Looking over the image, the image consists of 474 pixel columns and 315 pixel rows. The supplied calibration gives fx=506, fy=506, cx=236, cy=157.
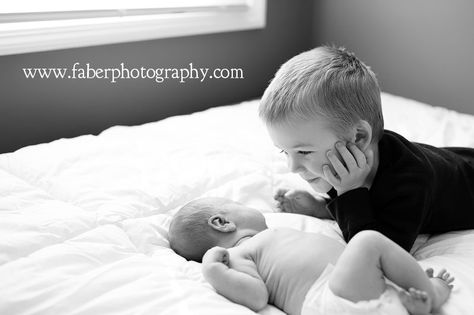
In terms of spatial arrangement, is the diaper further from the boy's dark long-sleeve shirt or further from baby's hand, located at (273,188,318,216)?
baby's hand, located at (273,188,318,216)

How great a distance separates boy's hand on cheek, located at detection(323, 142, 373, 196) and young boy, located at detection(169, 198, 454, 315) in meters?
0.13

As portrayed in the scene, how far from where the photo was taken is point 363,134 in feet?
3.50

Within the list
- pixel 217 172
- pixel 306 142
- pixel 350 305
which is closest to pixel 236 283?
pixel 350 305

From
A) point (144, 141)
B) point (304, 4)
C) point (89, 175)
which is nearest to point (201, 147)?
point (144, 141)

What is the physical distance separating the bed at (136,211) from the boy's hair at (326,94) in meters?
0.28

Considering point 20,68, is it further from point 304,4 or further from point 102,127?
point 304,4

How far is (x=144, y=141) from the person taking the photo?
1.57 metres

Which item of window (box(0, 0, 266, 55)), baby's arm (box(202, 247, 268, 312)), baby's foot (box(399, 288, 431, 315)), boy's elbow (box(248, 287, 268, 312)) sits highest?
window (box(0, 0, 266, 55))

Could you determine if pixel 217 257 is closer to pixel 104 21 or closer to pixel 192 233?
pixel 192 233

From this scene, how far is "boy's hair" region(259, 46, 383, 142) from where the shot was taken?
1025mm

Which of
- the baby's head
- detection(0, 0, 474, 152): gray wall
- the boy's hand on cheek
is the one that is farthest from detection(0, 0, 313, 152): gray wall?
the boy's hand on cheek

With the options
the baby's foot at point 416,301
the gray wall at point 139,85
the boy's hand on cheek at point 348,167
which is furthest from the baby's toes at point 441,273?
the gray wall at point 139,85

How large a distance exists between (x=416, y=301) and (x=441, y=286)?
10 cm

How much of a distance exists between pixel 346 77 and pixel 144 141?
737 mm
